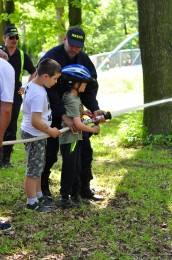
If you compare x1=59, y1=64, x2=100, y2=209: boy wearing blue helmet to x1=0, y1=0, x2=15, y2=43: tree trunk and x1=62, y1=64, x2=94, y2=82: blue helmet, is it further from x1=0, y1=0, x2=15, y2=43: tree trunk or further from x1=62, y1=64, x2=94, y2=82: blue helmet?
x1=0, y1=0, x2=15, y2=43: tree trunk

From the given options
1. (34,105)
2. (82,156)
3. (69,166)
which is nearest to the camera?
(34,105)

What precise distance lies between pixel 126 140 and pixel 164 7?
2.45 meters

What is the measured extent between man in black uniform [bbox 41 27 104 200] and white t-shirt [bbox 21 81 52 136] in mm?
178

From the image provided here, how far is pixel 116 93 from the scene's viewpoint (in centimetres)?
1895

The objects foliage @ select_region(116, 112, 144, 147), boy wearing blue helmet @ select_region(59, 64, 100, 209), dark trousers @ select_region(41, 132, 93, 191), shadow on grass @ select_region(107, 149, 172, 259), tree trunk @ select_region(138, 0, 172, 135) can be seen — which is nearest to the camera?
shadow on grass @ select_region(107, 149, 172, 259)

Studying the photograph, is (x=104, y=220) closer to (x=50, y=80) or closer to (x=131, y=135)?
(x=50, y=80)

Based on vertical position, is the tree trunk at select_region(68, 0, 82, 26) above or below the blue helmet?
above

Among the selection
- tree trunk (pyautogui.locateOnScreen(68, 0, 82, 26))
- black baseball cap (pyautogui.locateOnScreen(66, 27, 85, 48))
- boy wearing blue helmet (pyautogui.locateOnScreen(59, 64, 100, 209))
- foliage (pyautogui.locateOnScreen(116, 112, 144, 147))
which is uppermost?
tree trunk (pyautogui.locateOnScreen(68, 0, 82, 26))

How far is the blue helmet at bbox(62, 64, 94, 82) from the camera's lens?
5.06m

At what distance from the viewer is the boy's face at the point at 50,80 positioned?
15.9ft

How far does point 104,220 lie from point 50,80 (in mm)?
1569

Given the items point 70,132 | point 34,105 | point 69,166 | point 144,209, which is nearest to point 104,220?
point 144,209

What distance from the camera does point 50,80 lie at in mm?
4863

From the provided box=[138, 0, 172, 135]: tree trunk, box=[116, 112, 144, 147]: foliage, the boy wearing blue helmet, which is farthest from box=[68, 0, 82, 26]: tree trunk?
the boy wearing blue helmet
